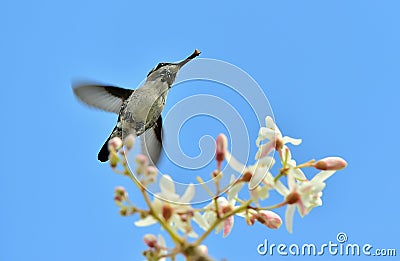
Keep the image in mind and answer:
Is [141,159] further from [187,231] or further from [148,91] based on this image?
[148,91]

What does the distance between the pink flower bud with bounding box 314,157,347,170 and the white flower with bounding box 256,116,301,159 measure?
18 cm

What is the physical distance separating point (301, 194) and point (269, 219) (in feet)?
0.54

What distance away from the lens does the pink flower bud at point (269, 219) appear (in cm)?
214

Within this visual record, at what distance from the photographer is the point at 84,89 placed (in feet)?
14.9

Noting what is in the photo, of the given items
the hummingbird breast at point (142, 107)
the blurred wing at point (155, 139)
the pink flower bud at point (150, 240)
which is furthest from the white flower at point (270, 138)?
the blurred wing at point (155, 139)

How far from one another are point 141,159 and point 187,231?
1.00 ft

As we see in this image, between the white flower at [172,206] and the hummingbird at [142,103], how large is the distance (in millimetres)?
2016

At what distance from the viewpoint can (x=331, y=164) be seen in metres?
2.32

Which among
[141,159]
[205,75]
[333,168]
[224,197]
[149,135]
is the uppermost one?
[149,135]

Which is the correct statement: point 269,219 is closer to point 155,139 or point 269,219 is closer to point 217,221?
point 217,221

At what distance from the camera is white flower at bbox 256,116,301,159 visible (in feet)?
7.57

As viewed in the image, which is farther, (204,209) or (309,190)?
(309,190)

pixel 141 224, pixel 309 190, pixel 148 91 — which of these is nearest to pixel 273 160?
pixel 309 190

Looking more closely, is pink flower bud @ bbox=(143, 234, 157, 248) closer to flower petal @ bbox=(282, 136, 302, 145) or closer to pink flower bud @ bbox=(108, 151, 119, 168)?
pink flower bud @ bbox=(108, 151, 119, 168)
